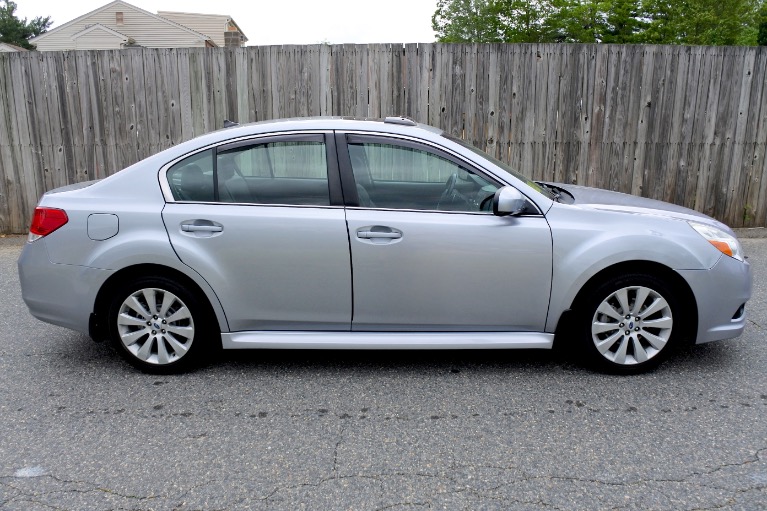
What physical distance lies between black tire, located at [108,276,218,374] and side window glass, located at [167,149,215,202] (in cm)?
56

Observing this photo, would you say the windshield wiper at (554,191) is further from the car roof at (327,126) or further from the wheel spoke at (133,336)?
the wheel spoke at (133,336)

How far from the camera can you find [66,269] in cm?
418

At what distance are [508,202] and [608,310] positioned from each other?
0.94m

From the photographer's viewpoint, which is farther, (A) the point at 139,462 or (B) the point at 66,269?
(B) the point at 66,269

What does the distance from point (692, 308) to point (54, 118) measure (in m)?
7.44

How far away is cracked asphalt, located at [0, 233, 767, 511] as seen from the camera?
9.83 ft

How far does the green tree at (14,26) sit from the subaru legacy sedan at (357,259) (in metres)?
59.8

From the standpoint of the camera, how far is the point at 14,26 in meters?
57.5

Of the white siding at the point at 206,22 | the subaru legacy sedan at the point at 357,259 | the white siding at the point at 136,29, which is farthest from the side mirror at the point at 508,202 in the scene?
the white siding at the point at 206,22

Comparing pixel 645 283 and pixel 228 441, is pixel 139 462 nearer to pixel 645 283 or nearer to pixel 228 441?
pixel 228 441

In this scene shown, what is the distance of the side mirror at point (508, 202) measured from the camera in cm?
401

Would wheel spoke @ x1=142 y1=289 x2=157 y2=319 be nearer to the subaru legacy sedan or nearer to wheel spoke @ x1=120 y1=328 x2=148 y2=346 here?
the subaru legacy sedan

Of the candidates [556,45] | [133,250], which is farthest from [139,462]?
[556,45]

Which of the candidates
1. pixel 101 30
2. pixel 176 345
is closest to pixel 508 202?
pixel 176 345
